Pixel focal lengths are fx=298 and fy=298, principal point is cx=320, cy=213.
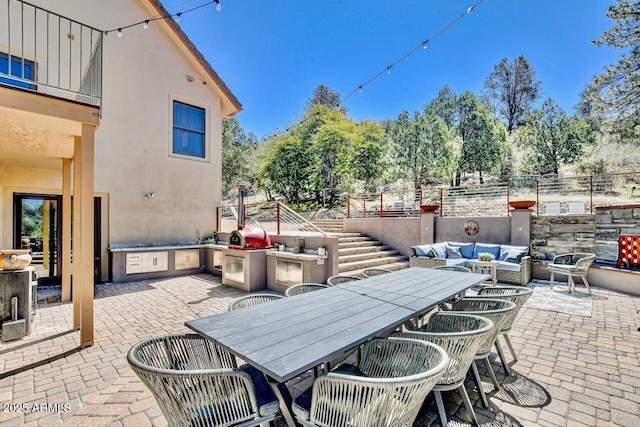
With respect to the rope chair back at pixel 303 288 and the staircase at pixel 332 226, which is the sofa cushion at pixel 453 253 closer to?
the staircase at pixel 332 226

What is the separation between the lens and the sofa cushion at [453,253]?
8.68 metres

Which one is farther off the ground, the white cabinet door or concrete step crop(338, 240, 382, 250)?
concrete step crop(338, 240, 382, 250)

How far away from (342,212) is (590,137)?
16027 millimetres

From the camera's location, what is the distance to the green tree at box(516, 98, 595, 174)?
17953mm

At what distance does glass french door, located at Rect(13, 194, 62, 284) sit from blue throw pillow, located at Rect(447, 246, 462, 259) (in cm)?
1021

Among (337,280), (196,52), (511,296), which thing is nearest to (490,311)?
(511,296)

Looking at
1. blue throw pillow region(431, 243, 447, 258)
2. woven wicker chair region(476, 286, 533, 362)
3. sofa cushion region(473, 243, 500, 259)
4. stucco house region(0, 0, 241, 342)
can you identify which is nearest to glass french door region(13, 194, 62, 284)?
stucco house region(0, 0, 241, 342)

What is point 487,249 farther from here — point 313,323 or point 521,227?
point 313,323

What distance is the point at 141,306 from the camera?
571 centimetres

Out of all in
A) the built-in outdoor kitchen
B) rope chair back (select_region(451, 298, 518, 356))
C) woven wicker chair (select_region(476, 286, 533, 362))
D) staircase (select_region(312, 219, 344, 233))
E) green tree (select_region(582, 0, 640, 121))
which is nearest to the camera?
rope chair back (select_region(451, 298, 518, 356))

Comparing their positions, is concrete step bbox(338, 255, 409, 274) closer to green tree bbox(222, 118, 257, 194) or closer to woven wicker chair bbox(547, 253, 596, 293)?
woven wicker chair bbox(547, 253, 596, 293)

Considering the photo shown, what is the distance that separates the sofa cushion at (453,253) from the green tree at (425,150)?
8509mm

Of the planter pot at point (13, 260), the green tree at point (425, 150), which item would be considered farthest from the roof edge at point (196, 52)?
the green tree at point (425, 150)

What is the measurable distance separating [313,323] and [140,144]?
8506 mm
